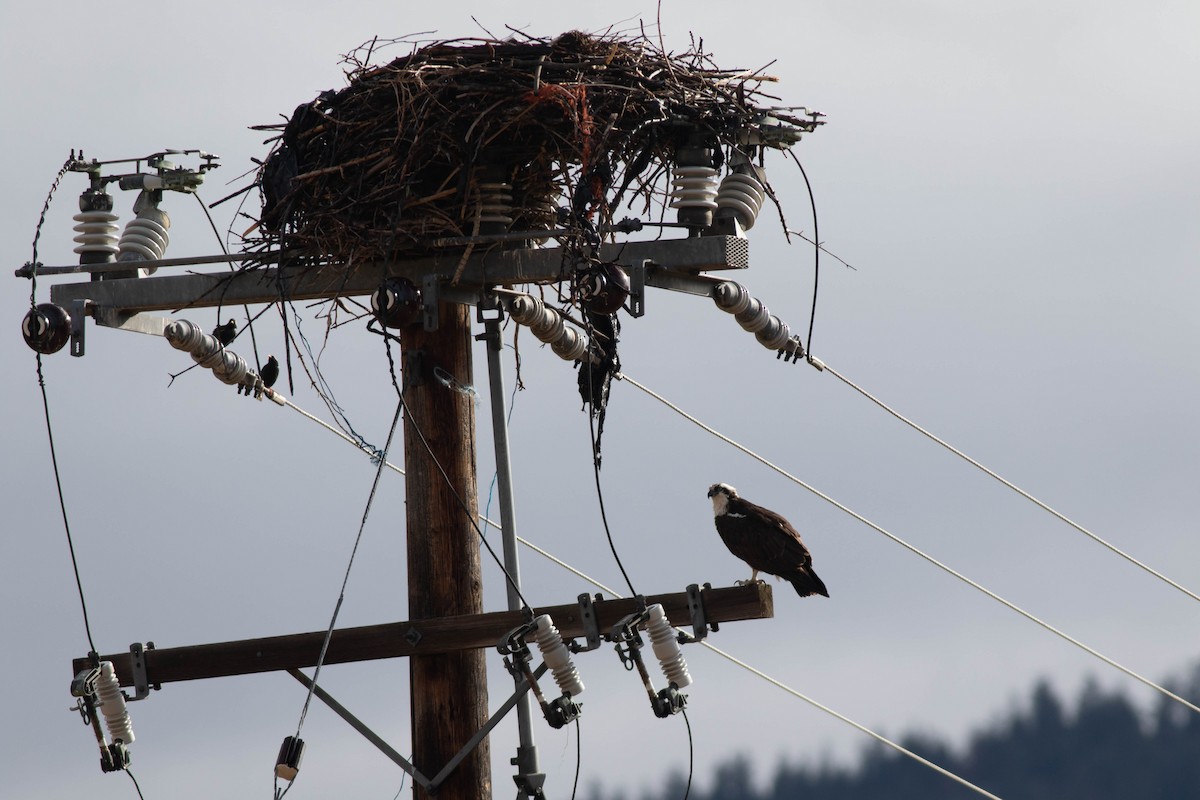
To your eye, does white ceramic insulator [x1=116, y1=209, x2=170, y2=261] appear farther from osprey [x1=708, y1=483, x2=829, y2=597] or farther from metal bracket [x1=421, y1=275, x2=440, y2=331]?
osprey [x1=708, y1=483, x2=829, y2=597]

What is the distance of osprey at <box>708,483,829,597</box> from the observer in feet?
35.2

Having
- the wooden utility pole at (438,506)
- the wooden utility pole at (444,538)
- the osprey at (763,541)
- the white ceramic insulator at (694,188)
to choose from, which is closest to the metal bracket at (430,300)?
the wooden utility pole at (438,506)

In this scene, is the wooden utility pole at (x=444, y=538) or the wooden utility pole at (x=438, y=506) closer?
the wooden utility pole at (x=438, y=506)

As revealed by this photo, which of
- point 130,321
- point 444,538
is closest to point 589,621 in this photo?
point 444,538

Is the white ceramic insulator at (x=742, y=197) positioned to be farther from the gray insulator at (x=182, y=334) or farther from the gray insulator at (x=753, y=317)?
the gray insulator at (x=182, y=334)

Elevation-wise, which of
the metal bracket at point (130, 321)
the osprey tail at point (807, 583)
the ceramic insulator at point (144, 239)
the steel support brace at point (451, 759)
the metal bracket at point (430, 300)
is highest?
the ceramic insulator at point (144, 239)

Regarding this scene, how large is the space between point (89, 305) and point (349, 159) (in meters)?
1.35

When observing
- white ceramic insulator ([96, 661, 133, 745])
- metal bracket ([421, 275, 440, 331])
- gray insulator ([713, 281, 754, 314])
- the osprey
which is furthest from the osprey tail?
white ceramic insulator ([96, 661, 133, 745])

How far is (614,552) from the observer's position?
371 inches

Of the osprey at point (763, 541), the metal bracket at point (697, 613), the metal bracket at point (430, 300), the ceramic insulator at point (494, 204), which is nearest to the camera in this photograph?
the metal bracket at point (697, 613)

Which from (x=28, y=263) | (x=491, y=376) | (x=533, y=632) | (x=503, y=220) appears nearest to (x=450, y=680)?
(x=533, y=632)

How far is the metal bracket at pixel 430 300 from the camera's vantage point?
33.2 feet

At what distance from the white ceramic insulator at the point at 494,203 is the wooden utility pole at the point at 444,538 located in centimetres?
43

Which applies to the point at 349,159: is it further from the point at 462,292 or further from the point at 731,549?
the point at 731,549
